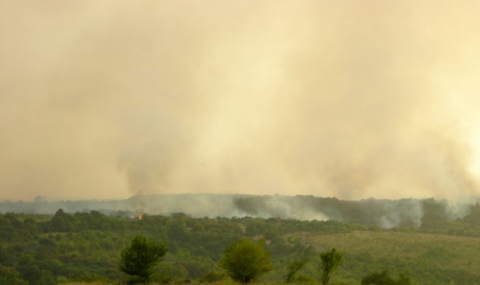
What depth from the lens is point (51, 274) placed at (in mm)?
162000

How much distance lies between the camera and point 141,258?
62.2 m

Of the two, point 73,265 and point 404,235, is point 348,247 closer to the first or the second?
point 404,235

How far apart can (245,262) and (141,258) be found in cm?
923

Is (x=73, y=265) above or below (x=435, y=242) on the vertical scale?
below

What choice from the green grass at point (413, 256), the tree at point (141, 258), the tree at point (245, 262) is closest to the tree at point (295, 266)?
the tree at point (245, 262)

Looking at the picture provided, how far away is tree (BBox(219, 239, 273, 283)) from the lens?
6228 centimetres

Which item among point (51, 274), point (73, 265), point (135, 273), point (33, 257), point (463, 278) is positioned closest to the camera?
point (135, 273)

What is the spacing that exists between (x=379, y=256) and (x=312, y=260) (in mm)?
16825

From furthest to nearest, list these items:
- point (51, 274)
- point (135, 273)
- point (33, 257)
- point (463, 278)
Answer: point (33, 257)
point (51, 274)
point (463, 278)
point (135, 273)

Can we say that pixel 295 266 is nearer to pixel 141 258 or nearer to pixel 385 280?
pixel 141 258

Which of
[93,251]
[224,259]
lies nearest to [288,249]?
[93,251]

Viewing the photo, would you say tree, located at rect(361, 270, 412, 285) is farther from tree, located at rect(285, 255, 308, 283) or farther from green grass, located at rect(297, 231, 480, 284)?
green grass, located at rect(297, 231, 480, 284)

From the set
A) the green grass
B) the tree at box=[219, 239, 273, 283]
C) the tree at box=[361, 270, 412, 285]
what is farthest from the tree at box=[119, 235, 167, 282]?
the green grass

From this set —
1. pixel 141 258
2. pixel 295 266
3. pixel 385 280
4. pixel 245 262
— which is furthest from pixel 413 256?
pixel 141 258
